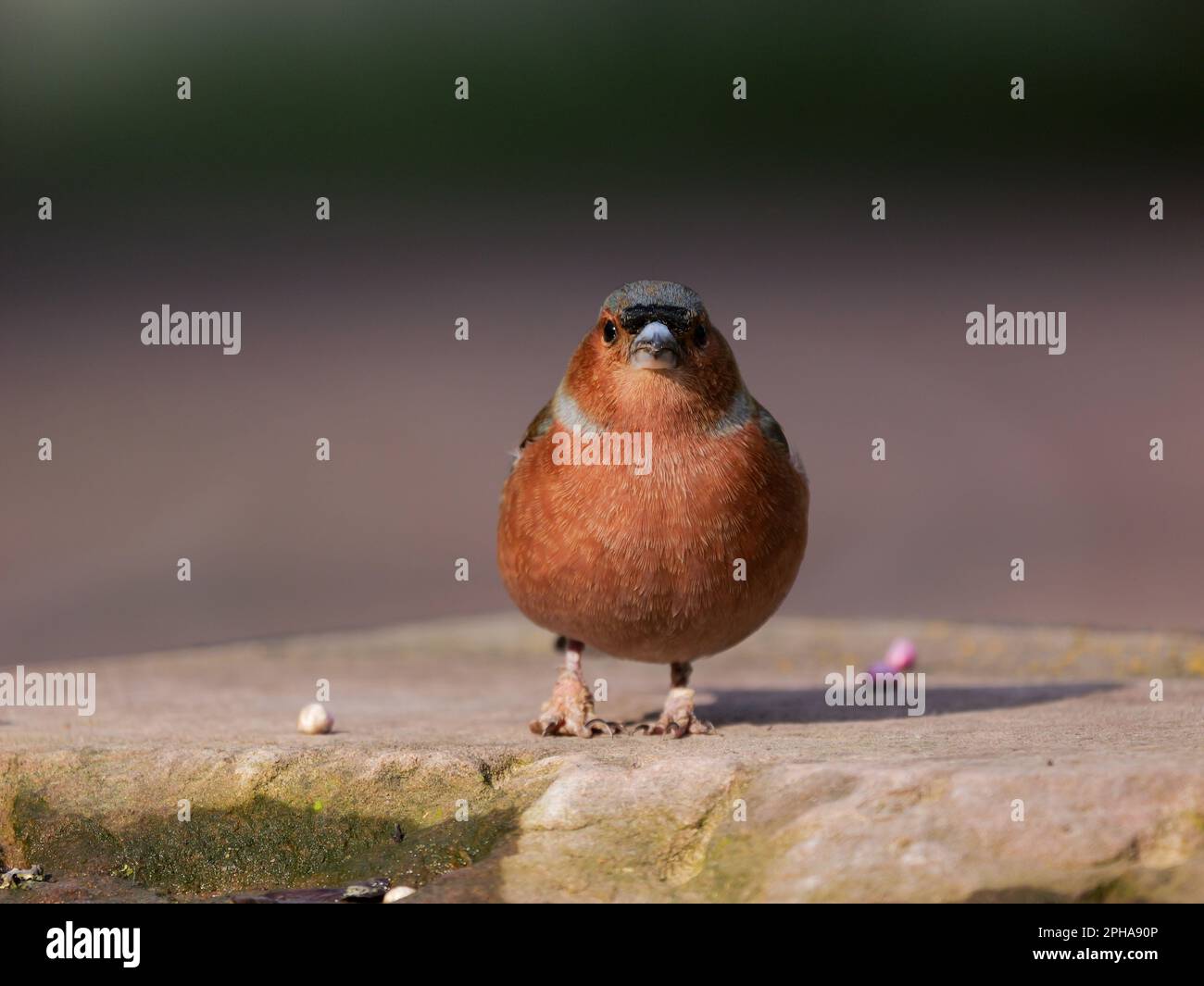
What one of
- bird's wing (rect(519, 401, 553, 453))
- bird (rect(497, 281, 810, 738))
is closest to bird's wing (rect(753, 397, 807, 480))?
bird (rect(497, 281, 810, 738))

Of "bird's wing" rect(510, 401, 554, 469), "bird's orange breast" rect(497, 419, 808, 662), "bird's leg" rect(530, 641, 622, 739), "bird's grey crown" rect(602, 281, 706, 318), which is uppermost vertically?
"bird's grey crown" rect(602, 281, 706, 318)

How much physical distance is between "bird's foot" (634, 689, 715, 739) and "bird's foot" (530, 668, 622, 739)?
16 centimetres

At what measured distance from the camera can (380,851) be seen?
5.17m

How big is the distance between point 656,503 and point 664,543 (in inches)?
6.4

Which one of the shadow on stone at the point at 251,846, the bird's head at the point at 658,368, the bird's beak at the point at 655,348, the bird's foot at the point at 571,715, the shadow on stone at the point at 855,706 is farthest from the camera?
the shadow on stone at the point at 855,706

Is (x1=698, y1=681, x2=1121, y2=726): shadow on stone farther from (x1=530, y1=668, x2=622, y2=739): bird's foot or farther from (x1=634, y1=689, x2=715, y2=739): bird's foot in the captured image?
(x1=530, y1=668, x2=622, y2=739): bird's foot

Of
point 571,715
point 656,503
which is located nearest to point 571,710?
point 571,715

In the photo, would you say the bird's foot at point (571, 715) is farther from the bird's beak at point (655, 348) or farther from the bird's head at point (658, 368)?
the bird's beak at point (655, 348)

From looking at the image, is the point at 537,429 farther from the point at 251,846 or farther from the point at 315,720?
the point at 251,846

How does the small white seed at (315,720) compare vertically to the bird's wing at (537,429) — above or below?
below

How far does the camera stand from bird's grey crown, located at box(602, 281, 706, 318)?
19.8ft

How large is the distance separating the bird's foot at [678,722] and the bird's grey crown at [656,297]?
1.61 metres

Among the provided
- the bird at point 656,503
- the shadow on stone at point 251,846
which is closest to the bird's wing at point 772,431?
the bird at point 656,503

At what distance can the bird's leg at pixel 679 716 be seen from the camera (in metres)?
6.27
